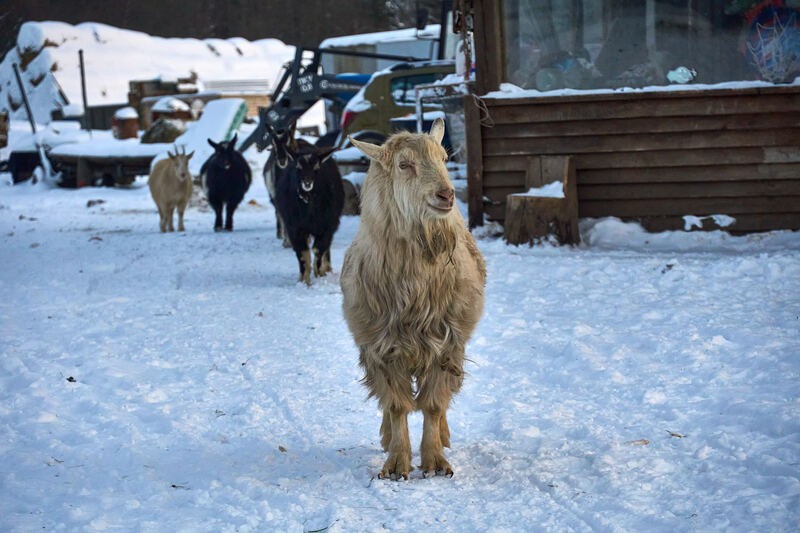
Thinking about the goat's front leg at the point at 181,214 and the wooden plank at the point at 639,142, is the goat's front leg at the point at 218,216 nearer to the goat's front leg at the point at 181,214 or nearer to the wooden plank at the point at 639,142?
the goat's front leg at the point at 181,214

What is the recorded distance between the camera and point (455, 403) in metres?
5.63

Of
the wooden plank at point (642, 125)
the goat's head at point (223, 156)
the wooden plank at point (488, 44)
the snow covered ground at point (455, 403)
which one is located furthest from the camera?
the goat's head at point (223, 156)

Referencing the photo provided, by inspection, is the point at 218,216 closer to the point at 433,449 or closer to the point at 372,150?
the point at 372,150

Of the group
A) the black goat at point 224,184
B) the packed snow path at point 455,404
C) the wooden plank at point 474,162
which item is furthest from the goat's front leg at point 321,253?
the black goat at point 224,184

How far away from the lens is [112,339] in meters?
7.47

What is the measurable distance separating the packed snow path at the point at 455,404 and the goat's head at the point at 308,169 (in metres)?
1.02

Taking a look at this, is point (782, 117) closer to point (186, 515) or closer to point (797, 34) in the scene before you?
point (797, 34)

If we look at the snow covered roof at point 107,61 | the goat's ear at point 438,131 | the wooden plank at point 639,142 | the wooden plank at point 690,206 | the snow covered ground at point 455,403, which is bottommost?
the snow covered ground at point 455,403

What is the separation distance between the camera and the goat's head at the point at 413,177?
430 cm

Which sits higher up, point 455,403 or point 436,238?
point 436,238

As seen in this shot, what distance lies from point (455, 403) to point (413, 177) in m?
1.78

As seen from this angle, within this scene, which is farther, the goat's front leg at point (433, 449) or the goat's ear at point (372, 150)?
the goat's ear at point (372, 150)

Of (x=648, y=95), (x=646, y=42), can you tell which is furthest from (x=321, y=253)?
(x=646, y=42)

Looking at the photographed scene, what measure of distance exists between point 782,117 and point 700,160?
0.96m
